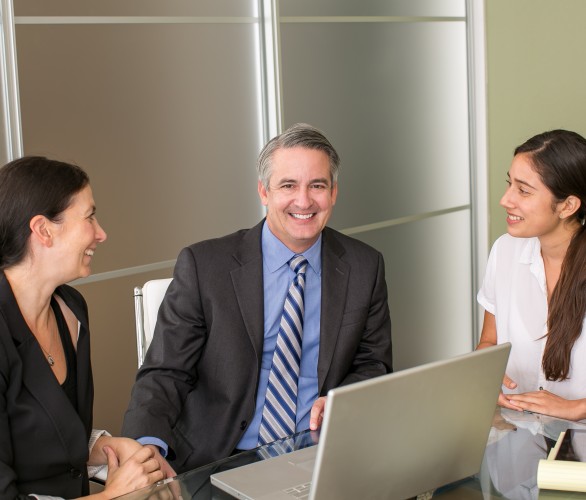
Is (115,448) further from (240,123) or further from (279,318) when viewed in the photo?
(240,123)

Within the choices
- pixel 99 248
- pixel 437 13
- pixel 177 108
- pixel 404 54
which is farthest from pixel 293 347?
pixel 437 13

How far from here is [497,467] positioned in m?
1.91

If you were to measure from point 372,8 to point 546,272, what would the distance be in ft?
6.81

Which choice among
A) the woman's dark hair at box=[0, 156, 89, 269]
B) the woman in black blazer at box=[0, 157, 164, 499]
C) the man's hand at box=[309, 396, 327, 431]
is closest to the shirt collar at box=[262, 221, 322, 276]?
the man's hand at box=[309, 396, 327, 431]

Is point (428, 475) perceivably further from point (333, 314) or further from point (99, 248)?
point (99, 248)

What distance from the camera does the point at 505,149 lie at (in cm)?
489

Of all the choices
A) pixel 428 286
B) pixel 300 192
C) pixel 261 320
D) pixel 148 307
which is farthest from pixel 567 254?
pixel 428 286

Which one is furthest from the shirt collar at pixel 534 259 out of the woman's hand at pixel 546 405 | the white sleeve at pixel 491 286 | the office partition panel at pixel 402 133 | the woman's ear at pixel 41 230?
the woman's ear at pixel 41 230

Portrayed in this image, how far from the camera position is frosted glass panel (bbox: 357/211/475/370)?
4.80 m

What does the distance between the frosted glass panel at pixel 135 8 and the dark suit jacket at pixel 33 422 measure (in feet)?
4.59

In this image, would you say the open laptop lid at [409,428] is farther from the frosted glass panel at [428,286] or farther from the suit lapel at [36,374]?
the frosted glass panel at [428,286]

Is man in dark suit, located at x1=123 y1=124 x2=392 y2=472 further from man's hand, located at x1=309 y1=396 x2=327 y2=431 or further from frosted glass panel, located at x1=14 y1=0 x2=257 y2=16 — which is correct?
frosted glass panel, located at x1=14 y1=0 x2=257 y2=16

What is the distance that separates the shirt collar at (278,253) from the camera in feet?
8.40

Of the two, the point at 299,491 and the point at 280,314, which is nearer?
the point at 299,491
